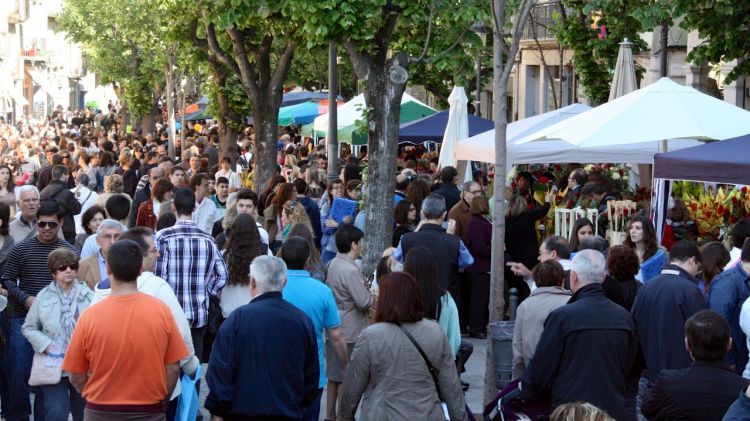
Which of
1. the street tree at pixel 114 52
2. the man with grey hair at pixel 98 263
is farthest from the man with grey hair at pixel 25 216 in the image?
the street tree at pixel 114 52

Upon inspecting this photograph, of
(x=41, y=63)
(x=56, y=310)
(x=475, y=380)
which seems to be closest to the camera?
(x=56, y=310)

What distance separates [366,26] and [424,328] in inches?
302

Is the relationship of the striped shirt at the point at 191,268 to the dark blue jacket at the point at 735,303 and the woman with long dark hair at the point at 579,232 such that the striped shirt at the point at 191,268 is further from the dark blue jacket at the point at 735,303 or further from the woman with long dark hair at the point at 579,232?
the woman with long dark hair at the point at 579,232

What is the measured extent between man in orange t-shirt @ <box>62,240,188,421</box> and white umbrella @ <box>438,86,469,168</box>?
11413 millimetres

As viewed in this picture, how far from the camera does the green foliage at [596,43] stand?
23.8 m

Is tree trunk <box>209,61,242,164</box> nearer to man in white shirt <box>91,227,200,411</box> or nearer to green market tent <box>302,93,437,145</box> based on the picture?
green market tent <box>302,93,437,145</box>

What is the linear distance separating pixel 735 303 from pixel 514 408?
182 centimetres

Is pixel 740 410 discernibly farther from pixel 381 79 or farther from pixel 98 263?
pixel 381 79

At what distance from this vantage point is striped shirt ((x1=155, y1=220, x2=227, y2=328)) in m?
8.62

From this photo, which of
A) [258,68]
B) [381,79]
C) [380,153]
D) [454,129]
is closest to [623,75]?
[454,129]

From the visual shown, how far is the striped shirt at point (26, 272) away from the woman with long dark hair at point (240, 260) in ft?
3.53

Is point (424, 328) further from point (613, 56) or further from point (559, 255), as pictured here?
point (613, 56)

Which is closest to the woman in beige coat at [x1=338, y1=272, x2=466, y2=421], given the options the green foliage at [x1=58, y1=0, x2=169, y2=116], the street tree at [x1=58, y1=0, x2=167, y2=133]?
the green foliage at [x1=58, y1=0, x2=169, y2=116]

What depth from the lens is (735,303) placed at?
26.5 ft
